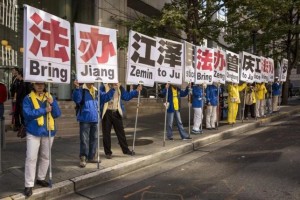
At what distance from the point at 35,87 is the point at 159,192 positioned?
2601 millimetres

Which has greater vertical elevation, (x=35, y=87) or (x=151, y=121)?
(x=35, y=87)

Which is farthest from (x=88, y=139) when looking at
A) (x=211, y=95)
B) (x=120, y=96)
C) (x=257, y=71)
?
(x=257, y=71)

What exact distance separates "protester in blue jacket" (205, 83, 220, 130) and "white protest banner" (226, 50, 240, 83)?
117cm

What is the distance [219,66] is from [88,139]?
6628mm

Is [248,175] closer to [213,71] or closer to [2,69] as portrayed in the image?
[213,71]

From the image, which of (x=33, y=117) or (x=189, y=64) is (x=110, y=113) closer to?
(x=33, y=117)

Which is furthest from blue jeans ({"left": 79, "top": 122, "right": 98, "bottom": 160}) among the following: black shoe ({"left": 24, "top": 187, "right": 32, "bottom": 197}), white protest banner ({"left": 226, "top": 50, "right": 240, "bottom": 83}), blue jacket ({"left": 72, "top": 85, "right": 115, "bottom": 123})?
white protest banner ({"left": 226, "top": 50, "right": 240, "bottom": 83})

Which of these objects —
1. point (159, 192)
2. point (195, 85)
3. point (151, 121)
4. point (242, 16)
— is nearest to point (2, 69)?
point (151, 121)

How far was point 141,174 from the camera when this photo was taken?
296 inches

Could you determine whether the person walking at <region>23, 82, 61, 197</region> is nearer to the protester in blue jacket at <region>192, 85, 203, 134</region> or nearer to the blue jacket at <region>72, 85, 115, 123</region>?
the blue jacket at <region>72, 85, 115, 123</region>

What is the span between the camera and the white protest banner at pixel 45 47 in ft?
19.0

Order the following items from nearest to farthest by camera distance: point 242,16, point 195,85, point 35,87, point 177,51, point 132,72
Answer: point 35,87, point 132,72, point 177,51, point 195,85, point 242,16

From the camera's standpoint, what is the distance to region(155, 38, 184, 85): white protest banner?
966 cm

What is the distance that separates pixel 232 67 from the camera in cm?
1384
